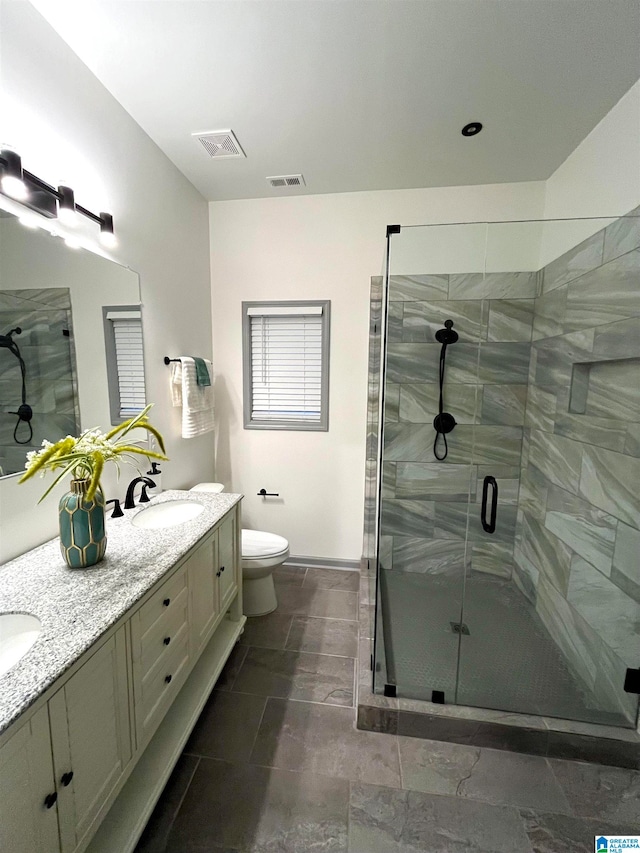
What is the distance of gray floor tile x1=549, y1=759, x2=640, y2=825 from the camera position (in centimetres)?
120

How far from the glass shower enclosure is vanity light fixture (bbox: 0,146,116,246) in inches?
60.5

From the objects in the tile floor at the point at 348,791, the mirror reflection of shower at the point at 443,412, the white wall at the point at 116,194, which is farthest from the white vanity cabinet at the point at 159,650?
the mirror reflection of shower at the point at 443,412

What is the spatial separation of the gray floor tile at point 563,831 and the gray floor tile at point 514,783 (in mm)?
30

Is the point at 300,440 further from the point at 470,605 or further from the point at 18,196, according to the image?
the point at 18,196

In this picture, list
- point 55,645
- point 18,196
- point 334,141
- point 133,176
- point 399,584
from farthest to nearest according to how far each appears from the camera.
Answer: point 399,584 < point 334,141 < point 133,176 < point 18,196 < point 55,645

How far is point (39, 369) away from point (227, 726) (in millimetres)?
1682

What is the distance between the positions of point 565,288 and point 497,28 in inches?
47.5

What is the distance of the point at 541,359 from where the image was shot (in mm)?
2137

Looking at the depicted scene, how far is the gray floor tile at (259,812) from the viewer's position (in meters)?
1.10

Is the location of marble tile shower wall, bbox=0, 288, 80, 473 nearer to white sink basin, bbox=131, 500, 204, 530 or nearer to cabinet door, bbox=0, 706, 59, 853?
white sink basin, bbox=131, 500, 204, 530

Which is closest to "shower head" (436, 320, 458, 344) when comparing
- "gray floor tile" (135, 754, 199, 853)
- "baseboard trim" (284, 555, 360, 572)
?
"baseboard trim" (284, 555, 360, 572)

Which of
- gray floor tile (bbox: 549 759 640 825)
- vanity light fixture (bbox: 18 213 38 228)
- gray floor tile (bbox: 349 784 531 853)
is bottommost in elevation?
gray floor tile (bbox: 549 759 640 825)

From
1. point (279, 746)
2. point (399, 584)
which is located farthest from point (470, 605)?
point (279, 746)

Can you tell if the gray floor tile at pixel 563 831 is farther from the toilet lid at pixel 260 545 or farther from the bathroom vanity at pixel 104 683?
the toilet lid at pixel 260 545
